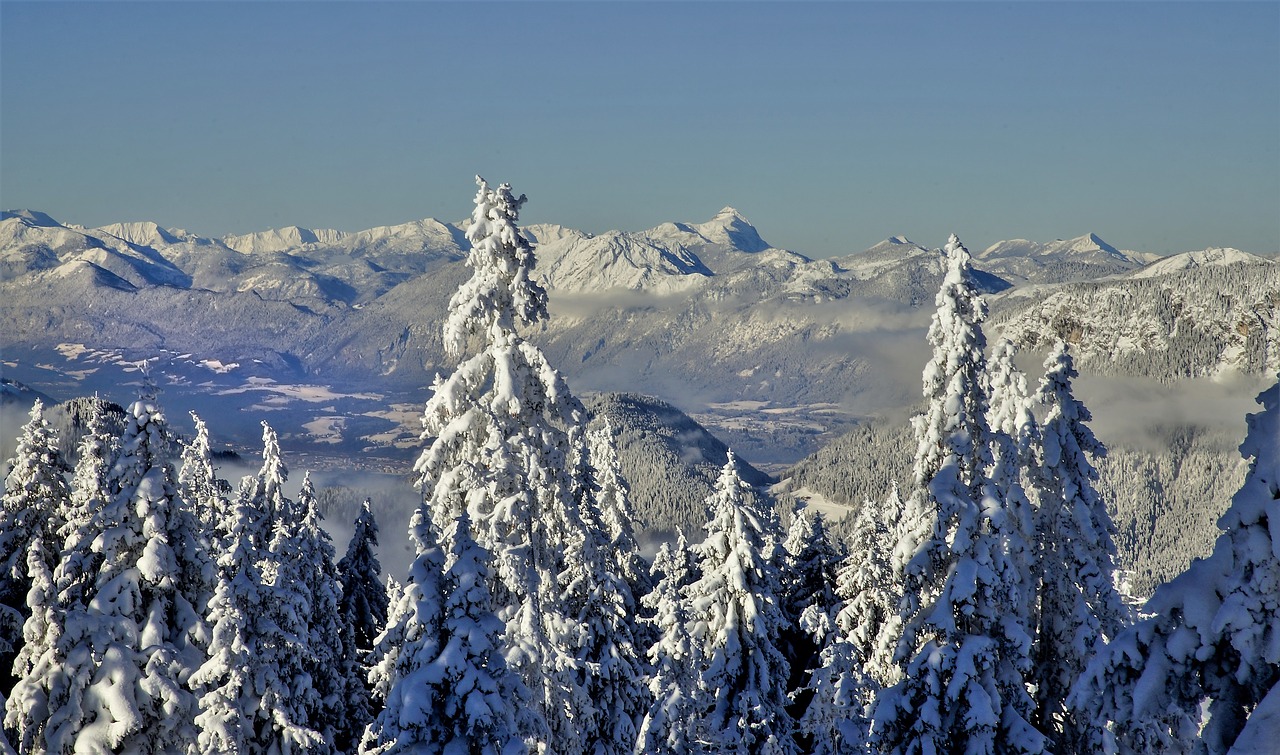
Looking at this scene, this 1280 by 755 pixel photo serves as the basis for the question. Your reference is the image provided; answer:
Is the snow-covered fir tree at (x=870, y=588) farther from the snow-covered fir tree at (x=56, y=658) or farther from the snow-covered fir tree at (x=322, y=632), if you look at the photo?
the snow-covered fir tree at (x=56, y=658)

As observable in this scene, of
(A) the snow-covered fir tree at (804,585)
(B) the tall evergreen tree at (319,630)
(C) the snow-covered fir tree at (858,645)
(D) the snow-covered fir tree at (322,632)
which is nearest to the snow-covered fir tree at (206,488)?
(B) the tall evergreen tree at (319,630)

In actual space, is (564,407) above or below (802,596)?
above

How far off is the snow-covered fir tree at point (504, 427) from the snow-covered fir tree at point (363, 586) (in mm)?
23489

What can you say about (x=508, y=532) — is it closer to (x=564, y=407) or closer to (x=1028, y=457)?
(x=564, y=407)

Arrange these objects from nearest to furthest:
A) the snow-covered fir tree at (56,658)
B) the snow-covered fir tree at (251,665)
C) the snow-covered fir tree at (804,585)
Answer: the snow-covered fir tree at (56,658) → the snow-covered fir tree at (251,665) → the snow-covered fir tree at (804,585)

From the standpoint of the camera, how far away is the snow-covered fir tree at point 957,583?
19188 millimetres

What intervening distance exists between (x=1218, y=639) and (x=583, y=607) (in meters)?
19.5

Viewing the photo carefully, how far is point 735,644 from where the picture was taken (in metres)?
24.9

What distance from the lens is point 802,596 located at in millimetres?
42719

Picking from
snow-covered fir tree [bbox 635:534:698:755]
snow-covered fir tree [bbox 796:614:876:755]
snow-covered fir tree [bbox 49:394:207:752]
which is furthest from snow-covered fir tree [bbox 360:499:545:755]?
snow-covered fir tree [bbox 796:614:876:755]

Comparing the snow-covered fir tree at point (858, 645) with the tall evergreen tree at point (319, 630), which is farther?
the tall evergreen tree at point (319, 630)

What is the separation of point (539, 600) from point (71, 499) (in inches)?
553

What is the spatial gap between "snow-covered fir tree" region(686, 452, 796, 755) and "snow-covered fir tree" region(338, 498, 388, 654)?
67.7 ft

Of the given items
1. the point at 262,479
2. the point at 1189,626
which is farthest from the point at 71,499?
the point at 1189,626
